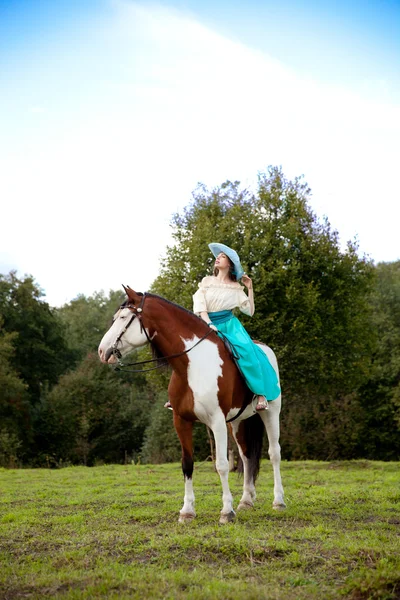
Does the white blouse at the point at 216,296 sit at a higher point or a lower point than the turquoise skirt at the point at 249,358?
higher

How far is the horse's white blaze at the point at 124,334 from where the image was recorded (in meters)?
8.01

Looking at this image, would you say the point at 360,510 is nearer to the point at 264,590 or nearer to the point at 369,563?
the point at 369,563

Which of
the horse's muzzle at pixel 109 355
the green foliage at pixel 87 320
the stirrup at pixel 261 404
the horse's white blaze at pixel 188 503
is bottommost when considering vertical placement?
the horse's white blaze at pixel 188 503

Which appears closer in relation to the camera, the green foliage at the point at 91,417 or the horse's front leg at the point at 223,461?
the horse's front leg at the point at 223,461

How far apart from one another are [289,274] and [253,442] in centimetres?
1125

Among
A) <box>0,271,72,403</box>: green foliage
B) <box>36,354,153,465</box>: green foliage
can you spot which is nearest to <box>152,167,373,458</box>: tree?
<box>36,354,153,465</box>: green foliage

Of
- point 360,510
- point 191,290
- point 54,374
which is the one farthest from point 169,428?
point 360,510

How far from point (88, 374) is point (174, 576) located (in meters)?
35.1

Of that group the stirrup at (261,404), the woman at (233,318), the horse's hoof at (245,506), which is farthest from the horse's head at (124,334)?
the horse's hoof at (245,506)

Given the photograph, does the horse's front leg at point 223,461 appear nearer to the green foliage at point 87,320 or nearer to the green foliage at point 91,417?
the green foliage at point 91,417

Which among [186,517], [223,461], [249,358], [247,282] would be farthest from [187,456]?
A: [247,282]

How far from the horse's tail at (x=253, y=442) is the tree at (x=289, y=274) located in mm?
10107

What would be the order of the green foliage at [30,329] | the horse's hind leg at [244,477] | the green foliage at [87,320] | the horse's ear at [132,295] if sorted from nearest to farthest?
the horse's ear at [132,295] < the horse's hind leg at [244,477] < the green foliage at [30,329] < the green foliage at [87,320]

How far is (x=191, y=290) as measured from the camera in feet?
66.5
